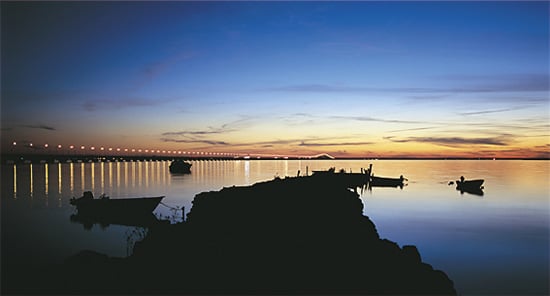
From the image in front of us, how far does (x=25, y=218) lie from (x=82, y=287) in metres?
30.0

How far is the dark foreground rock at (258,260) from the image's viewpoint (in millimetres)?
10734

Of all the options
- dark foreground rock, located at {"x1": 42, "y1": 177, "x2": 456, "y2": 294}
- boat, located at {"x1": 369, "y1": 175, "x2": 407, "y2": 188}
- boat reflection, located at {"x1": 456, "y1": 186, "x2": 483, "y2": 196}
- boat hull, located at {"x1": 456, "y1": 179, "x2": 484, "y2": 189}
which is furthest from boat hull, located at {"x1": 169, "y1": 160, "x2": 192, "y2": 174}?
dark foreground rock, located at {"x1": 42, "y1": 177, "x2": 456, "y2": 294}

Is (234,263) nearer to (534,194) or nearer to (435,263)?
(435,263)

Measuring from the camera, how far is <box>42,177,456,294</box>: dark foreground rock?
10.7 meters

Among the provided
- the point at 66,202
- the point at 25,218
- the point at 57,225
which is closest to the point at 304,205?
the point at 57,225

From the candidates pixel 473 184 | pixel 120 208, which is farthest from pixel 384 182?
pixel 120 208

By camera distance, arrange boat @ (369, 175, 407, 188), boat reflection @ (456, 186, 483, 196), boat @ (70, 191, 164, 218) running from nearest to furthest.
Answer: boat @ (70, 191, 164, 218) → boat reflection @ (456, 186, 483, 196) → boat @ (369, 175, 407, 188)

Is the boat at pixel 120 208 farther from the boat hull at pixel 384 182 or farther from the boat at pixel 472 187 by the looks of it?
the boat at pixel 472 187

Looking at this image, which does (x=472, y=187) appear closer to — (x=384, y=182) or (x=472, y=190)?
(x=472, y=190)

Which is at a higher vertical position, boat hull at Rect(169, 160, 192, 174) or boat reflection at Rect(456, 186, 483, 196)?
boat hull at Rect(169, 160, 192, 174)

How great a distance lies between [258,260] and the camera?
38.4 feet

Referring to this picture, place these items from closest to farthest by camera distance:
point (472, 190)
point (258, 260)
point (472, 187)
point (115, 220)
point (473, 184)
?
point (258, 260) < point (115, 220) < point (472, 190) < point (472, 187) < point (473, 184)

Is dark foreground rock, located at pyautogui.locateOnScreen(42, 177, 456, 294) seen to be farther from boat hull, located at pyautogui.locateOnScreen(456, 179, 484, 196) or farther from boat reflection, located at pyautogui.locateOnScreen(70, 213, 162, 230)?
boat hull, located at pyautogui.locateOnScreen(456, 179, 484, 196)

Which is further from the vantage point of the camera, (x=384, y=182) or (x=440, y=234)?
(x=384, y=182)
